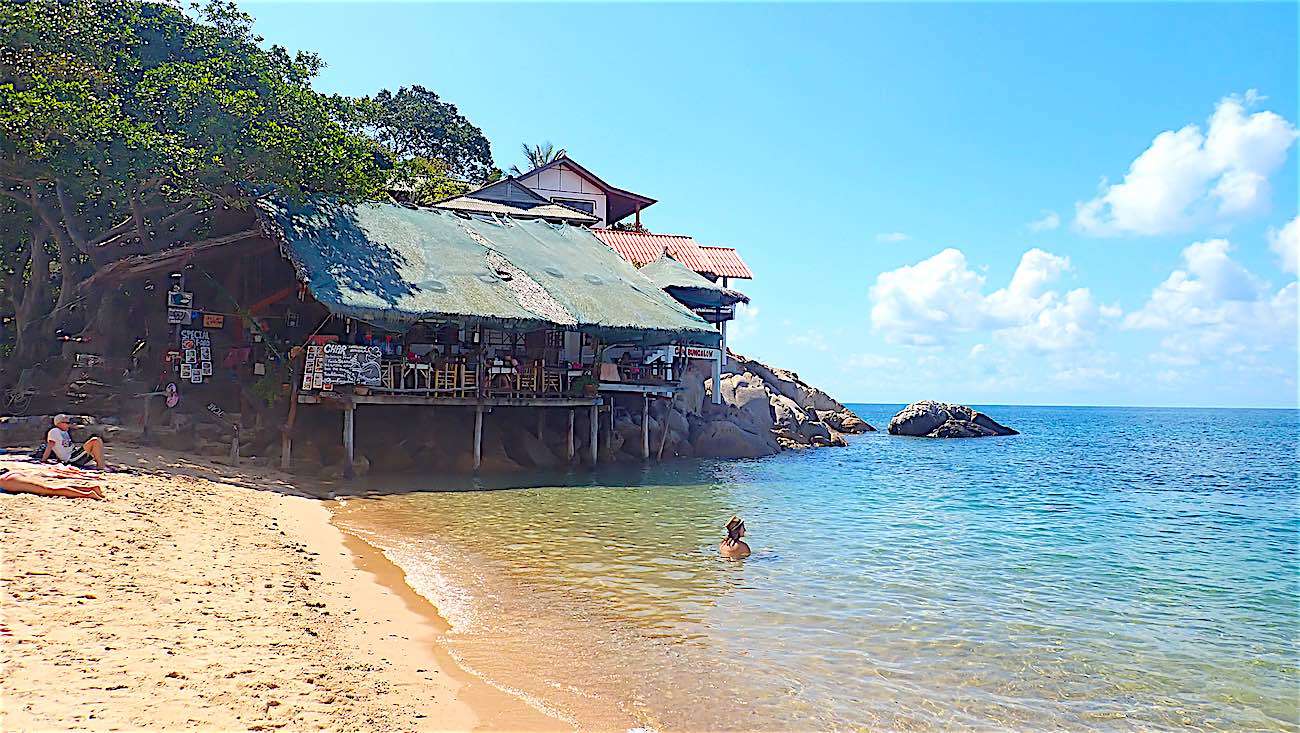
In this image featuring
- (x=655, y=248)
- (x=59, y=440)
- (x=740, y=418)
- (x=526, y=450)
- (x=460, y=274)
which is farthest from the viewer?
(x=655, y=248)

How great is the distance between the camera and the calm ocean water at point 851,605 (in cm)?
680

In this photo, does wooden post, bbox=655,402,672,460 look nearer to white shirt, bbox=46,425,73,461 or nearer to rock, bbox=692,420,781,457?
rock, bbox=692,420,781,457

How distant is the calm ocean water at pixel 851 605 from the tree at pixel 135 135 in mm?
7652

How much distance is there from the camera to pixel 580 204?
37156 mm

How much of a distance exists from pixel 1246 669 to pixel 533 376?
16.3 m

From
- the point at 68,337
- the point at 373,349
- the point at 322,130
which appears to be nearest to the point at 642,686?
the point at 373,349

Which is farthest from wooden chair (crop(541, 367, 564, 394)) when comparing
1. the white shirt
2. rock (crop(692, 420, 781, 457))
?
the white shirt

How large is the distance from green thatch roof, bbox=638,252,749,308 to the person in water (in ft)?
53.6

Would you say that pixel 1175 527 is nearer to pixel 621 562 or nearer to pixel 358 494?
pixel 621 562

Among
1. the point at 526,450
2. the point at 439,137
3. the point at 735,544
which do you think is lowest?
the point at 735,544

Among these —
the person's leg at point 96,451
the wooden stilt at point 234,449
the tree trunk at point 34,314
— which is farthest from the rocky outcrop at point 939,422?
the person's leg at point 96,451

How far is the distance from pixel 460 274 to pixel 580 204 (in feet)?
57.1

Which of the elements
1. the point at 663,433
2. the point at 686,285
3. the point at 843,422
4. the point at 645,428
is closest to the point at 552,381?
the point at 645,428

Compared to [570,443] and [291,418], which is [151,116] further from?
[570,443]
